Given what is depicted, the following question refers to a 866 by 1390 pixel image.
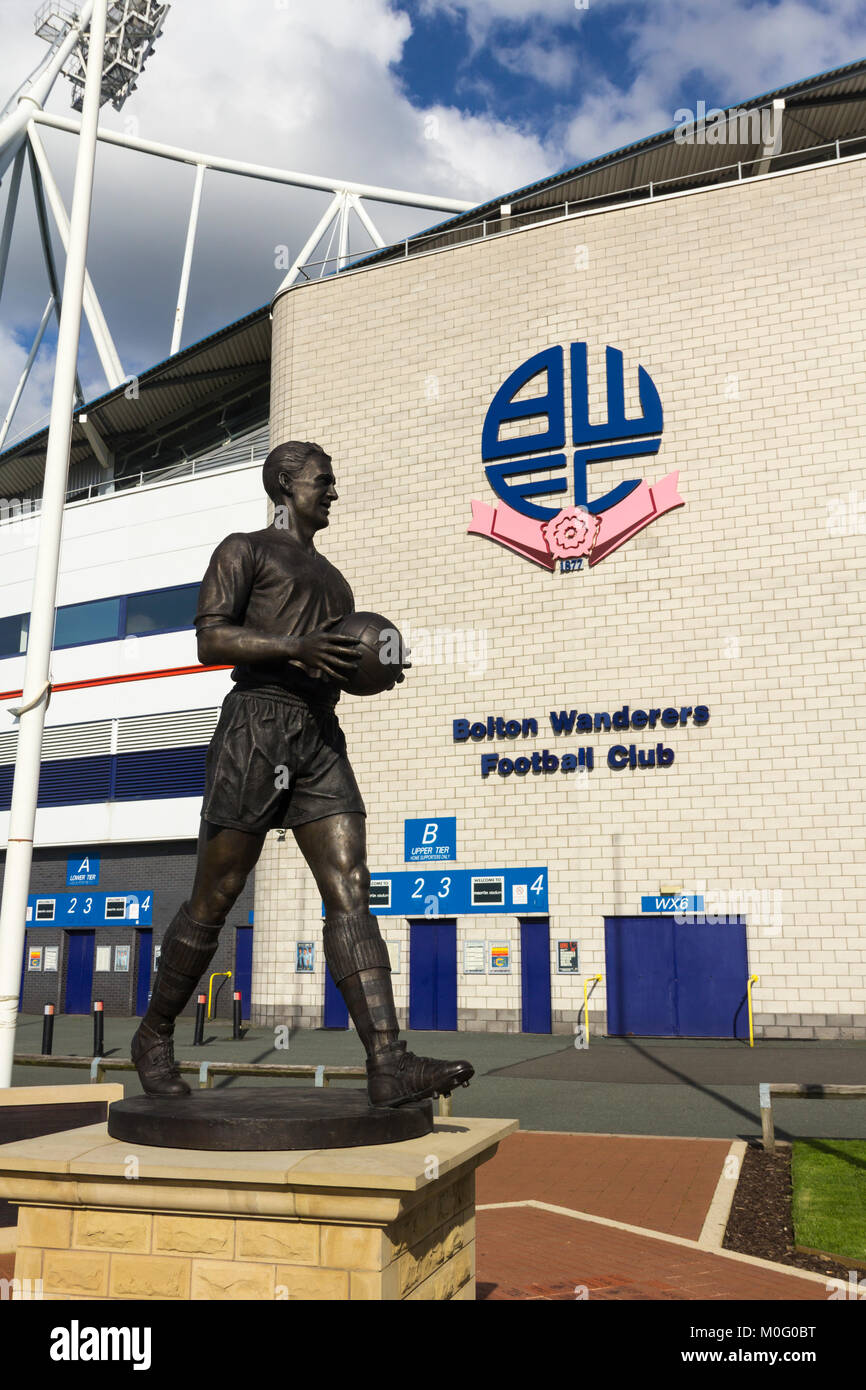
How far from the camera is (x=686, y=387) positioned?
22.2 m

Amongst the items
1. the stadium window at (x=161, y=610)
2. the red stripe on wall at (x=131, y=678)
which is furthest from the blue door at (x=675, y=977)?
the stadium window at (x=161, y=610)

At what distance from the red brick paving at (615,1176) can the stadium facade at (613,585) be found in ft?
34.6

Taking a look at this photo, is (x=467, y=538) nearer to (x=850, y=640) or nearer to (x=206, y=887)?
(x=850, y=640)

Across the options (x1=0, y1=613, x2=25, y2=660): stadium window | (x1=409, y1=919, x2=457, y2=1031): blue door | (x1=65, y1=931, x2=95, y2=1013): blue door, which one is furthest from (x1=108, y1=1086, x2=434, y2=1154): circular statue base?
(x1=0, y1=613, x2=25, y2=660): stadium window

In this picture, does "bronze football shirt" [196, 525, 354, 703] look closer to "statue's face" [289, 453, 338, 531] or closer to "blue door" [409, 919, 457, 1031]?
"statue's face" [289, 453, 338, 531]

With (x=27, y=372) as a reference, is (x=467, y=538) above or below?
below

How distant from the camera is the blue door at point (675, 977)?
67.2 ft

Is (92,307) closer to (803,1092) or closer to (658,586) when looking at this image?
(658,586)

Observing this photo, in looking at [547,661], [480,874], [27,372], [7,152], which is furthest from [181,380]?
[480,874]

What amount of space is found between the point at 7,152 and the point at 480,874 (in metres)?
24.5

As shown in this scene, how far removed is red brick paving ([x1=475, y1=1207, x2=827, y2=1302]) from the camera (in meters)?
5.77

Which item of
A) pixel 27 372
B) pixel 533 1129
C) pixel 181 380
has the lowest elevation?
pixel 533 1129

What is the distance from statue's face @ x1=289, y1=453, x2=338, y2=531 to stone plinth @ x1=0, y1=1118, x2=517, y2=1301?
278 centimetres

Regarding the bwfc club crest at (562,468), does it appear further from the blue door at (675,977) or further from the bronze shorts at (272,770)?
the bronze shorts at (272,770)
